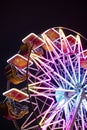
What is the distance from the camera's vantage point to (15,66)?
282 inches

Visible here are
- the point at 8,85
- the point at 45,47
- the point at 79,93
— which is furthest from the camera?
the point at 45,47

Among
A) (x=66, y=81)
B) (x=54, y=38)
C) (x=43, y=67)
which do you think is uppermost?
(x=54, y=38)

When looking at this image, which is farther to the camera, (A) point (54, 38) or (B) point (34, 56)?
(A) point (54, 38)

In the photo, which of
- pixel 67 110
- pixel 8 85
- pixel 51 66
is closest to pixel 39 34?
pixel 51 66

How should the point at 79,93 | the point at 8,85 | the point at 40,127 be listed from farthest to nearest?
the point at 8,85 < the point at 79,93 < the point at 40,127

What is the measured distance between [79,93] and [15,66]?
1.43m

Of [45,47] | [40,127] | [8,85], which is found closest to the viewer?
[40,127]

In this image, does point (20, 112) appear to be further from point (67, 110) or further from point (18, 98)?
point (67, 110)

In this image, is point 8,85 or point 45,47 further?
point 45,47

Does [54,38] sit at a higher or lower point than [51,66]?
higher

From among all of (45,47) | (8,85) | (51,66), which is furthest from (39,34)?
(8,85)

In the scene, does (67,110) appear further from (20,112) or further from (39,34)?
(39,34)

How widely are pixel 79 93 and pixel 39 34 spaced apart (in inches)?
66.7

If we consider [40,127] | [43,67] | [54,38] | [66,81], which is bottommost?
[40,127]
